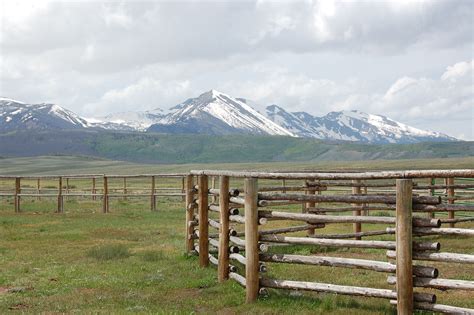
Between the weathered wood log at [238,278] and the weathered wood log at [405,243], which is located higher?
the weathered wood log at [405,243]

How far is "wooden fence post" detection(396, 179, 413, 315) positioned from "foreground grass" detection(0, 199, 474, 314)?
32.1 inches

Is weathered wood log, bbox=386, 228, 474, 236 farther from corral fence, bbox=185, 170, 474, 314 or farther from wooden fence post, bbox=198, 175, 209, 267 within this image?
wooden fence post, bbox=198, 175, 209, 267

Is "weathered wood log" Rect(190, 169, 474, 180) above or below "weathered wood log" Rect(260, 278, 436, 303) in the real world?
above

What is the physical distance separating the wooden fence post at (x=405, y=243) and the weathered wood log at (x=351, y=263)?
0.21m

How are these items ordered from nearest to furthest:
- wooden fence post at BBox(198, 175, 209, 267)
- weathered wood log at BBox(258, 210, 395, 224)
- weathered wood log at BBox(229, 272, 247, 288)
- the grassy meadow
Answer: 1. weathered wood log at BBox(258, 210, 395, 224)
2. the grassy meadow
3. weathered wood log at BBox(229, 272, 247, 288)
4. wooden fence post at BBox(198, 175, 209, 267)

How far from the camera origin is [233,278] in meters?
12.3

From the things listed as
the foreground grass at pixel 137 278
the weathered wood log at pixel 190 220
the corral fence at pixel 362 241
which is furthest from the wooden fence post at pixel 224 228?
the weathered wood log at pixel 190 220

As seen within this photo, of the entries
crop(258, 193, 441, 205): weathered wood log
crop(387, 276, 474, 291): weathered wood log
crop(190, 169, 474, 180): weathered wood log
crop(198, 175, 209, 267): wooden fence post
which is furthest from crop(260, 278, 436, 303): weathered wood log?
crop(198, 175, 209, 267): wooden fence post

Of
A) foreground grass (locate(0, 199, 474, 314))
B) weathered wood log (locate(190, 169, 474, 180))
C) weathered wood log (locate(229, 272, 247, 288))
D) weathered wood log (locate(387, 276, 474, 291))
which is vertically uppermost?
weathered wood log (locate(190, 169, 474, 180))

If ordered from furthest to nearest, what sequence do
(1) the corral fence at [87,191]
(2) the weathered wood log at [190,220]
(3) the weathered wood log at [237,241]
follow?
1. (1) the corral fence at [87,191]
2. (2) the weathered wood log at [190,220]
3. (3) the weathered wood log at [237,241]

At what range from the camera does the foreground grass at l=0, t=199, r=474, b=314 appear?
33.7ft

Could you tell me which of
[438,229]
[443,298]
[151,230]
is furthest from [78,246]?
[438,229]

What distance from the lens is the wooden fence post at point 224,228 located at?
40.0 feet

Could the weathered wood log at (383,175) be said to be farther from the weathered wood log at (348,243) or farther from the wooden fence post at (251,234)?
the weathered wood log at (348,243)
